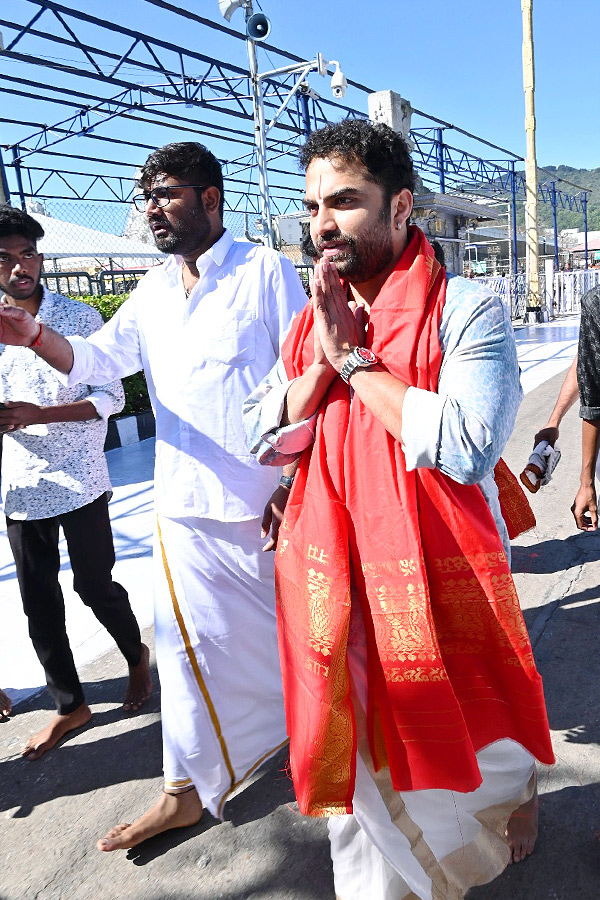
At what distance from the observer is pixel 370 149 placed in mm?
1528

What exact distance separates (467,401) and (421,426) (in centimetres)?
10

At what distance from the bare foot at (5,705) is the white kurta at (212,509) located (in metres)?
1.08

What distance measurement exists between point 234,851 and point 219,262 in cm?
174

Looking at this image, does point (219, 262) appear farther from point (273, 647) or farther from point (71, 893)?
point (71, 893)

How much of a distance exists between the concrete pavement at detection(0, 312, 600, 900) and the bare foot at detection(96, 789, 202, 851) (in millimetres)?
50

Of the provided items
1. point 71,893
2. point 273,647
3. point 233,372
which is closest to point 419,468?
point 233,372

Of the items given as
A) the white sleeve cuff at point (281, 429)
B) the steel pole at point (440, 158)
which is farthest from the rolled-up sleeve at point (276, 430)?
the steel pole at point (440, 158)

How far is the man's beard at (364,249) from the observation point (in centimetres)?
154

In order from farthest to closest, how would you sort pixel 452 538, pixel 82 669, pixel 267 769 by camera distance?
pixel 82 669, pixel 267 769, pixel 452 538

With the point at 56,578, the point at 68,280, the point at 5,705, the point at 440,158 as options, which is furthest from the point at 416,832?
the point at 440,158

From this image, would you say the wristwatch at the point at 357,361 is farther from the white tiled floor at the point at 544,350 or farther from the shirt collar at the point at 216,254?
the white tiled floor at the point at 544,350

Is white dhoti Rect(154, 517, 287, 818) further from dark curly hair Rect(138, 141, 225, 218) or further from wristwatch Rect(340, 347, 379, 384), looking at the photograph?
dark curly hair Rect(138, 141, 225, 218)

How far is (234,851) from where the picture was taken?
2068 millimetres

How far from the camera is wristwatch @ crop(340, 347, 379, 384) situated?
4.84 feet
